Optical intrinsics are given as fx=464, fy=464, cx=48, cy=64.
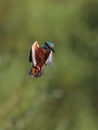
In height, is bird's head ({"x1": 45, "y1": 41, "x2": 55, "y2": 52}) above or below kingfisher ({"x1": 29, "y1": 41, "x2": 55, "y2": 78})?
above

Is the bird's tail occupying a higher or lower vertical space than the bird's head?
lower

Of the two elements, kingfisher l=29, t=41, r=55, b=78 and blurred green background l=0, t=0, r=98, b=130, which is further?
blurred green background l=0, t=0, r=98, b=130

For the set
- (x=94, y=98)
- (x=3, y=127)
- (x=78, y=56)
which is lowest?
(x=3, y=127)

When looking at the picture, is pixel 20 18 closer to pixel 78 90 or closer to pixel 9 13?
pixel 9 13

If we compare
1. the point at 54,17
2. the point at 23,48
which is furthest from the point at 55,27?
the point at 23,48
